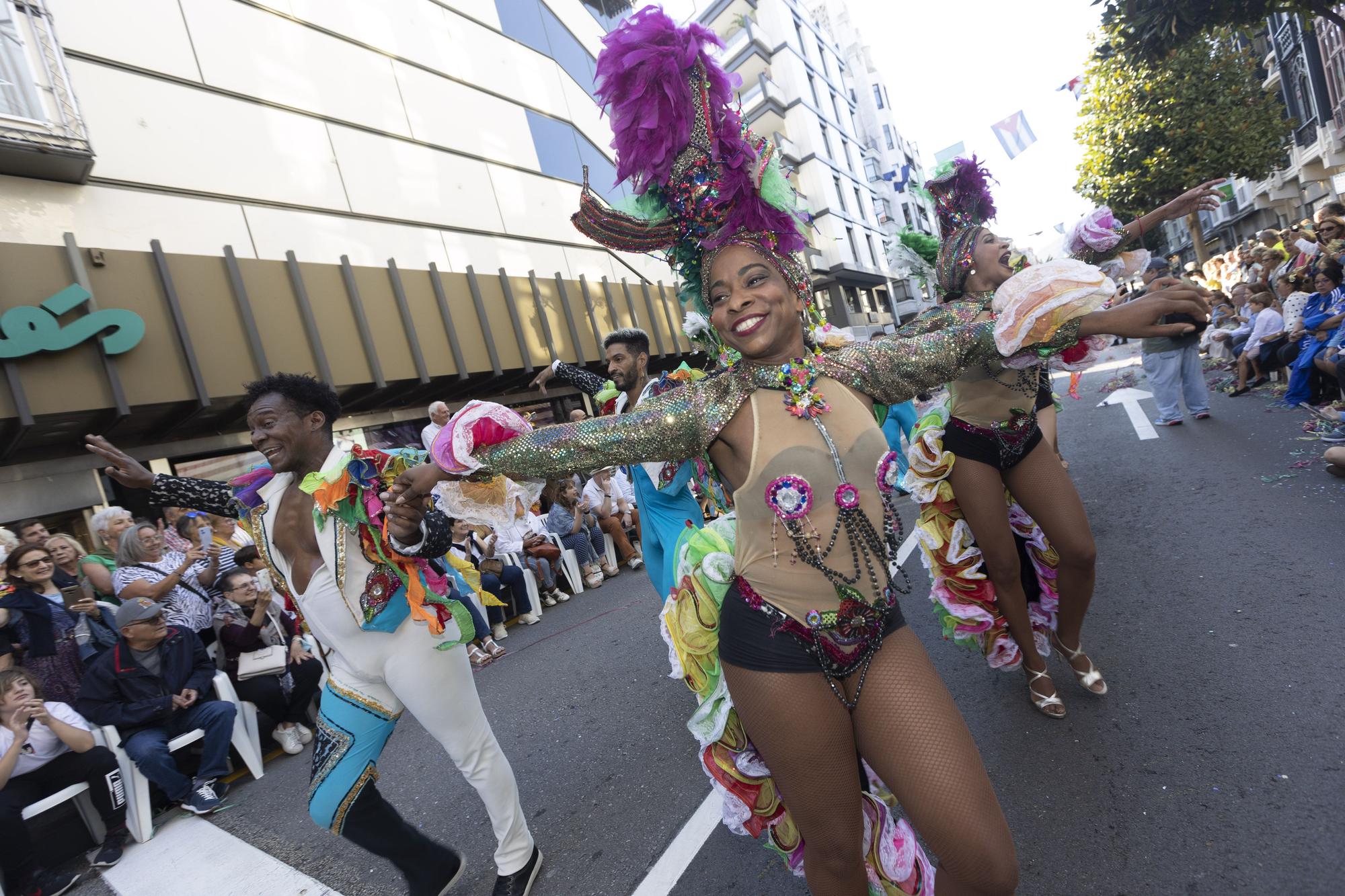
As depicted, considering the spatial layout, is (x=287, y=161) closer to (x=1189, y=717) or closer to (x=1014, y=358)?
(x=1014, y=358)

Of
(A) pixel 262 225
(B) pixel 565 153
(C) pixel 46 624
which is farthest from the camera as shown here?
(B) pixel 565 153

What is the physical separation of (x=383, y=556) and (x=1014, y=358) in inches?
90.3

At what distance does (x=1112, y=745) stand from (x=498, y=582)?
569 centimetres

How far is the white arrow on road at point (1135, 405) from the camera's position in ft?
27.5

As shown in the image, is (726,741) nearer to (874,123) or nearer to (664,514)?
(664,514)

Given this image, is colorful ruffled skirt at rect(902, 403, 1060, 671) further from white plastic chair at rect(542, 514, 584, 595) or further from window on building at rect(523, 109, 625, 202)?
window on building at rect(523, 109, 625, 202)

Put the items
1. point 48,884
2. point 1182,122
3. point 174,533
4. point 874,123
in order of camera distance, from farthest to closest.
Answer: point 874,123, point 1182,122, point 174,533, point 48,884

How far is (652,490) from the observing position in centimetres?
378

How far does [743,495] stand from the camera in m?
1.87

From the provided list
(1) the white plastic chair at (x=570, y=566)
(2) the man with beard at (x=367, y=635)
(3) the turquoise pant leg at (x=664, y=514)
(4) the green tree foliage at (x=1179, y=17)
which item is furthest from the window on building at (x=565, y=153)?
(2) the man with beard at (x=367, y=635)

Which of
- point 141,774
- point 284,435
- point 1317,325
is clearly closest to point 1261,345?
point 1317,325

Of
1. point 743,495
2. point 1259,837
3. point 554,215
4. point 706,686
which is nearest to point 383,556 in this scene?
point 706,686

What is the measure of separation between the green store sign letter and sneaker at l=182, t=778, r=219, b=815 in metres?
5.51

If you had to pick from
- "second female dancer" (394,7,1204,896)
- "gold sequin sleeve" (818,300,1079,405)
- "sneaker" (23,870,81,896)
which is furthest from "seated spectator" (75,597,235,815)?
"gold sequin sleeve" (818,300,1079,405)
